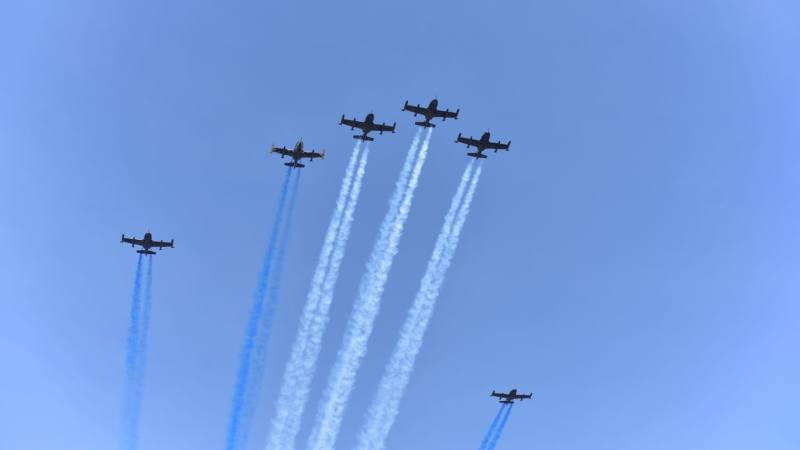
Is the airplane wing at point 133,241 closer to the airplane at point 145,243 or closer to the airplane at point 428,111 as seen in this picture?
the airplane at point 145,243

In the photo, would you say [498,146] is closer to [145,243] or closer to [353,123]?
[353,123]

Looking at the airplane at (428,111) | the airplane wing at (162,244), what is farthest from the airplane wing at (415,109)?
the airplane wing at (162,244)

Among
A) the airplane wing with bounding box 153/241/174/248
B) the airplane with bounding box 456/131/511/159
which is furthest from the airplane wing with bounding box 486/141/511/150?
the airplane wing with bounding box 153/241/174/248

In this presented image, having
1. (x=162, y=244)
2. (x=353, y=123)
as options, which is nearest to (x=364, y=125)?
(x=353, y=123)

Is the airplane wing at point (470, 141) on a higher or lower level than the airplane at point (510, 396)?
higher

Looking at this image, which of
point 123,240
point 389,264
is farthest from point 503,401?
point 123,240

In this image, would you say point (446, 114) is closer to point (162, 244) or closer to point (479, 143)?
point (479, 143)

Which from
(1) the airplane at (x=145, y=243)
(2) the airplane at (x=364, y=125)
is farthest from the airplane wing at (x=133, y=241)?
(2) the airplane at (x=364, y=125)

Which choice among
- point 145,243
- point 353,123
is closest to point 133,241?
Result: point 145,243

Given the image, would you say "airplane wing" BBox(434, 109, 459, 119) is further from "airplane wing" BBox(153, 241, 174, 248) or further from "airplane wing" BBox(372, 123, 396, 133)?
"airplane wing" BBox(153, 241, 174, 248)

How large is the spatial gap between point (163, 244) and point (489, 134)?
31407 millimetres

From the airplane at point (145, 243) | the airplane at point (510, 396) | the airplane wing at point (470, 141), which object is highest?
the airplane wing at point (470, 141)

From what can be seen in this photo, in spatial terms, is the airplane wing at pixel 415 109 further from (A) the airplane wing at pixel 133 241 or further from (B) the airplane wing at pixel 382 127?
(A) the airplane wing at pixel 133 241

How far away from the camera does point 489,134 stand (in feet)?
268
